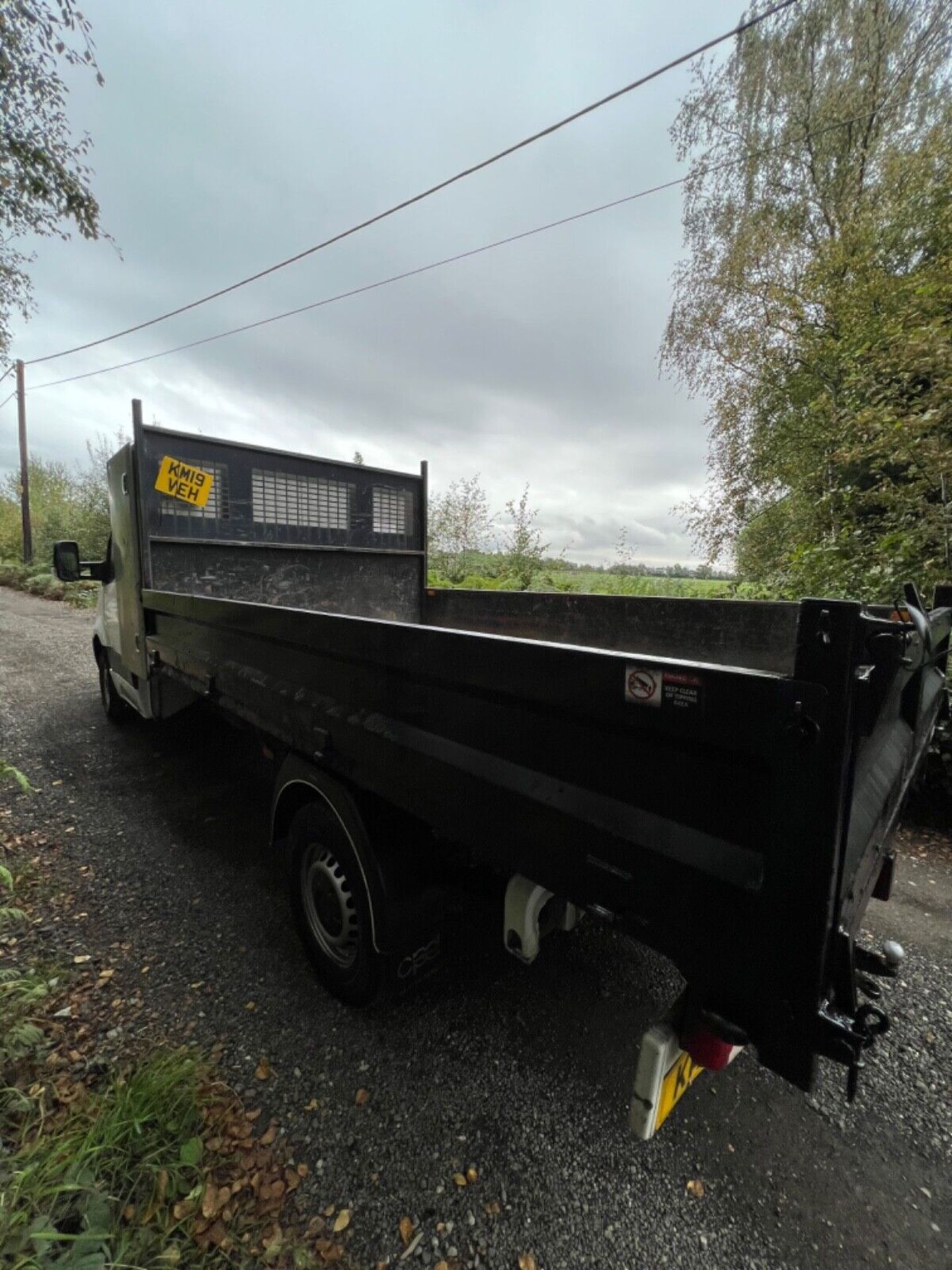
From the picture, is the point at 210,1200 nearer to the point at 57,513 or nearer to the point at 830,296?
the point at 830,296

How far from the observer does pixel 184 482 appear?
3.57 meters

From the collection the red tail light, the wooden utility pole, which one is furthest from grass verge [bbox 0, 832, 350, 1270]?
the wooden utility pole

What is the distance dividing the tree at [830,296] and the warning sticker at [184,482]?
4.85 metres

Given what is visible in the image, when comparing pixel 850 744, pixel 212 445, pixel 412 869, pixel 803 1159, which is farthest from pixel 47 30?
pixel 803 1159

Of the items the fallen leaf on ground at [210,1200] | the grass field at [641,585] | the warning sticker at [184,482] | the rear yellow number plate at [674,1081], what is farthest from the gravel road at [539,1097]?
the grass field at [641,585]

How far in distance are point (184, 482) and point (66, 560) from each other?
1.01 meters

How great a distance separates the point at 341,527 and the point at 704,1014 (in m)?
4.12

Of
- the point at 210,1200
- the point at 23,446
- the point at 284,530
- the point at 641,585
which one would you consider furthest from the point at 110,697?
the point at 23,446

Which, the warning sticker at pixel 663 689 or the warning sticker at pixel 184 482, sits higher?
the warning sticker at pixel 184 482

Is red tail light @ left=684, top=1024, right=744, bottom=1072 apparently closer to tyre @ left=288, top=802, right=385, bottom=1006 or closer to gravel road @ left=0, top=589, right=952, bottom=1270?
gravel road @ left=0, top=589, right=952, bottom=1270

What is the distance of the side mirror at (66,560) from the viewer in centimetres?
352

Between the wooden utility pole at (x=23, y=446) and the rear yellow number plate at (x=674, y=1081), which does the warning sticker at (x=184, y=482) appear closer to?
the rear yellow number plate at (x=674, y=1081)

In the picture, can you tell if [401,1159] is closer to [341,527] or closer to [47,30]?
[341,527]

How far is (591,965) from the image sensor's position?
2.17 meters
